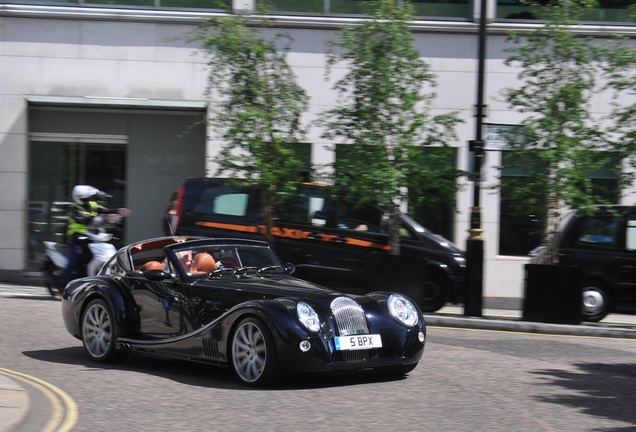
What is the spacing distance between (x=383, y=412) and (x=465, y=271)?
8.20 m

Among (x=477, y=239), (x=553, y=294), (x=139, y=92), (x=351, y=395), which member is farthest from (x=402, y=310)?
(x=139, y=92)

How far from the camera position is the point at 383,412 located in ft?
24.6

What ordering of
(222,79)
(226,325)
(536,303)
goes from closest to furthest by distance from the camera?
(226,325)
(536,303)
(222,79)

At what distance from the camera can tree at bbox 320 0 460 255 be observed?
1617cm

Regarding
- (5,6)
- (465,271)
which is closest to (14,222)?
(5,6)

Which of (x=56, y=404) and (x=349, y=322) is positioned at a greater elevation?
(x=349, y=322)

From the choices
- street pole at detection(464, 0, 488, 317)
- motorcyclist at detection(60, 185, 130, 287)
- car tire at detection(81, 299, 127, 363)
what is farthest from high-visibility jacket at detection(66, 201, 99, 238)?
car tire at detection(81, 299, 127, 363)

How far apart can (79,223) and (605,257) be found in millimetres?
8078

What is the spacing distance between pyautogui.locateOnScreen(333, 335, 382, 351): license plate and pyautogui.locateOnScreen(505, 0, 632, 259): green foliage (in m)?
7.49

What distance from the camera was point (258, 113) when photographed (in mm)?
16812

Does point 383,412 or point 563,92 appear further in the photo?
point 563,92

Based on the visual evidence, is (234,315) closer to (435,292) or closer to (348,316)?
(348,316)

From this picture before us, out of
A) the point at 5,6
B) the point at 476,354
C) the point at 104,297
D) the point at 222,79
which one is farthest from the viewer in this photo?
the point at 5,6

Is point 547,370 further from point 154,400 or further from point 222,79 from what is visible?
point 222,79
